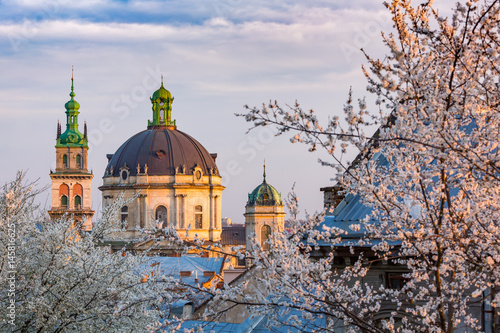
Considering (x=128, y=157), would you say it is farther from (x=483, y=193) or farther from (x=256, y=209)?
(x=483, y=193)

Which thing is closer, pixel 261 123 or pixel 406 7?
pixel 406 7

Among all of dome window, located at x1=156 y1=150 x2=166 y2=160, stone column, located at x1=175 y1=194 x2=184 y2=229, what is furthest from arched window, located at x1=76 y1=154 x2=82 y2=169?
stone column, located at x1=175 y1=194 x2=184 y2=229

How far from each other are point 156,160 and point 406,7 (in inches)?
2816

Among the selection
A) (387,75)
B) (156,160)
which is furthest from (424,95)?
(156,160)

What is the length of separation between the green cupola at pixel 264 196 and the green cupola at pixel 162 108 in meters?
14.2

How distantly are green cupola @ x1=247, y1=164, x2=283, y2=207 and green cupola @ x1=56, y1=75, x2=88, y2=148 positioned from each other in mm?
30423

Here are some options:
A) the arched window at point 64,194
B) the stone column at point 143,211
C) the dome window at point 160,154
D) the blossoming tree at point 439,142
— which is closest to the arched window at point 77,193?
the arched window at point 64,194

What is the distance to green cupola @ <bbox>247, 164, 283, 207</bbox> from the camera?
292 feet

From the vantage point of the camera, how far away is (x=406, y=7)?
267 inches

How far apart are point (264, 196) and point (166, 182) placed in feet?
56.9

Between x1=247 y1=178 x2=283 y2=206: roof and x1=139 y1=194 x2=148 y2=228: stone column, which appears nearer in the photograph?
x1=139 y1=194 x2=148 y2=228: stone column

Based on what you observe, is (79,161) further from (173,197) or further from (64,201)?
(173,197)

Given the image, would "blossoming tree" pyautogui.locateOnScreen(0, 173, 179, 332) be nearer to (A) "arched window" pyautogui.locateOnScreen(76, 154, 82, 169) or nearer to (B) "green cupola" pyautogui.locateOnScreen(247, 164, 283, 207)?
(B) "green cupola" pyautogui.locateOnScreen(247, 164, 283, 207)

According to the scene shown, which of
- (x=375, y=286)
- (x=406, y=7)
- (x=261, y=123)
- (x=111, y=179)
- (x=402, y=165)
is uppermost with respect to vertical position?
(x=111, y=179)
